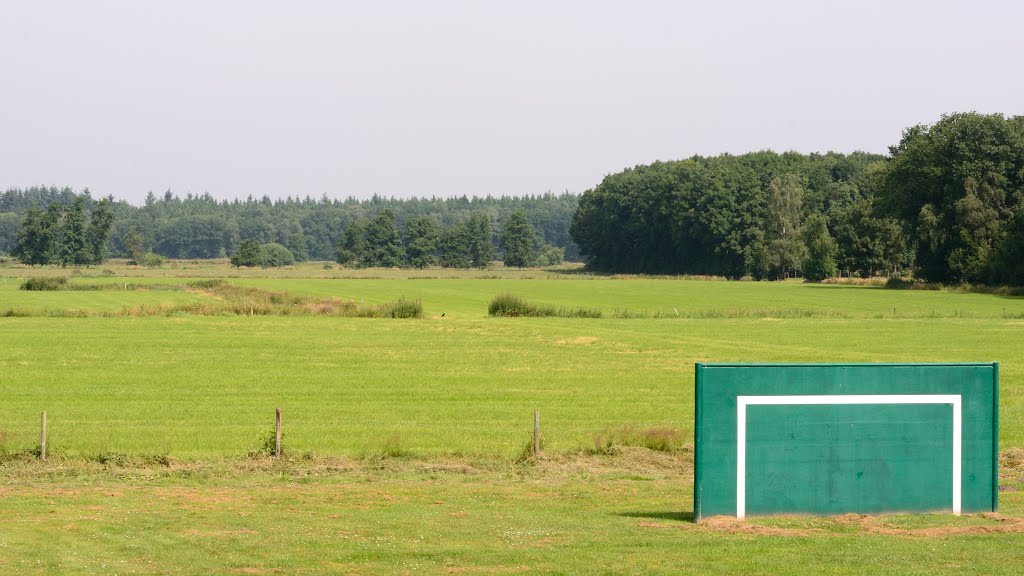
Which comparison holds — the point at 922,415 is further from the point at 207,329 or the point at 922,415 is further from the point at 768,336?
the point at 207,329

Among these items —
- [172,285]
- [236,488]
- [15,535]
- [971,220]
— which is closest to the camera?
[15,535]

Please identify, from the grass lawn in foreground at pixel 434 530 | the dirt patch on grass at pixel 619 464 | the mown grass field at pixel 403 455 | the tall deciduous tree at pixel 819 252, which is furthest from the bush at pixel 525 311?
the tall deciduous tree at pixel 819 252

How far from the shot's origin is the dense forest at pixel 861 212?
11162 centimetres

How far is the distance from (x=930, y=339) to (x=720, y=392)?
45.5 m

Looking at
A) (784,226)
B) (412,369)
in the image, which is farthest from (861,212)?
(412,369)

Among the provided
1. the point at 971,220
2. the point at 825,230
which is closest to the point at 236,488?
the point at 971,220

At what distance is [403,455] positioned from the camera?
23.3 metres

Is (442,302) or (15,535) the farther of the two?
(442,302)

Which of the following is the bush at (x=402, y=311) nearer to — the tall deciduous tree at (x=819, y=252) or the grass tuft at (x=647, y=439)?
the grass tuft at (x=647, y=439)

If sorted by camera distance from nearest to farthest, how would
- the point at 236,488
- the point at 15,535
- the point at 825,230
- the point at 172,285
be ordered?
the point at 15,535, the point at 236,488, the point at 172,285, the point at 825,230

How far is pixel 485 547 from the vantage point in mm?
13656

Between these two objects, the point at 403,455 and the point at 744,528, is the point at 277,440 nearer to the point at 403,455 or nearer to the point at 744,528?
the point at 403,455

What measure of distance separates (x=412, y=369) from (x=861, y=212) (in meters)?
110

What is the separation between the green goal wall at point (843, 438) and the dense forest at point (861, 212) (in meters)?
93.0
